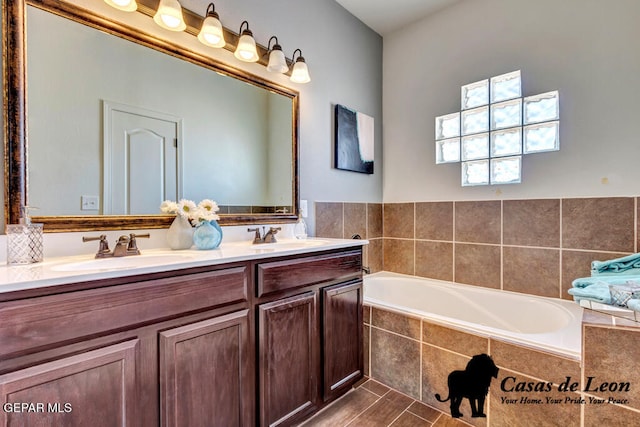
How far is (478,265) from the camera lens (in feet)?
7.37

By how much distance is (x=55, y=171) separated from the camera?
1.13m

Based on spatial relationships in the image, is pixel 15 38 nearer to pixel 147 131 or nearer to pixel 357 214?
pixel 147 131

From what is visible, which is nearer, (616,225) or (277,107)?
(616,225)

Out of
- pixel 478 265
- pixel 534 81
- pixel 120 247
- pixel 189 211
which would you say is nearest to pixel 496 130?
pixel 534 81

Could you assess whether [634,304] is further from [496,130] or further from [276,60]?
[276,60]

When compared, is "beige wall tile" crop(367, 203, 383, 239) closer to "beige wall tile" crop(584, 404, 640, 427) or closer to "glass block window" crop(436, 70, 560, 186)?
"glass block window" crop(436, 70, 560, 186)

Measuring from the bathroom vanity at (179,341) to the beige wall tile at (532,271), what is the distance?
1.32 m

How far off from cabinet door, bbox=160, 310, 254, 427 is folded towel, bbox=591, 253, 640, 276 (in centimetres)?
181

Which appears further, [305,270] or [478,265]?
[478,265]

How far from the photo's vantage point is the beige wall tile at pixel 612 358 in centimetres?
107

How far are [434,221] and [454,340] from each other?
1130 millimetres

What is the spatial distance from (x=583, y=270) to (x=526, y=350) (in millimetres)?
Result: 910

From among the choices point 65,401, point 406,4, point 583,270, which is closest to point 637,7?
point 406,4

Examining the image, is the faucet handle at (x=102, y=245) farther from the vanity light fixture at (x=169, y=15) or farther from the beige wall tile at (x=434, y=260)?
the beige wall tile at (x=434, y=260)
